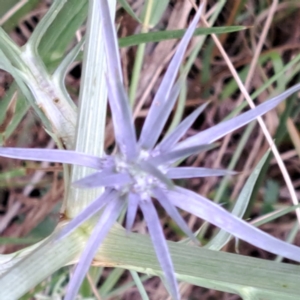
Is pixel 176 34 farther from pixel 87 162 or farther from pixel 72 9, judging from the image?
pixel 87 162

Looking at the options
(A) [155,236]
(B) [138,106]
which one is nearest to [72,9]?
(B) [138,106]

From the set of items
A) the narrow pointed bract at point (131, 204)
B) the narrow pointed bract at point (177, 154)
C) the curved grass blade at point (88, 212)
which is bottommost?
the curved grass blade at point (88, 212)

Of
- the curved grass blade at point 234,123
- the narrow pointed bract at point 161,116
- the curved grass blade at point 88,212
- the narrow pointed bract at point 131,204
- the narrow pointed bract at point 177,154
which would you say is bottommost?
the curved grass blade at point 88,212

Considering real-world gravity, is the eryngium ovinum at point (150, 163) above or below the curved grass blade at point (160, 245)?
above

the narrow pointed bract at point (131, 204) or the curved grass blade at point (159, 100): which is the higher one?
the curved grass blade at point (159, 100)
